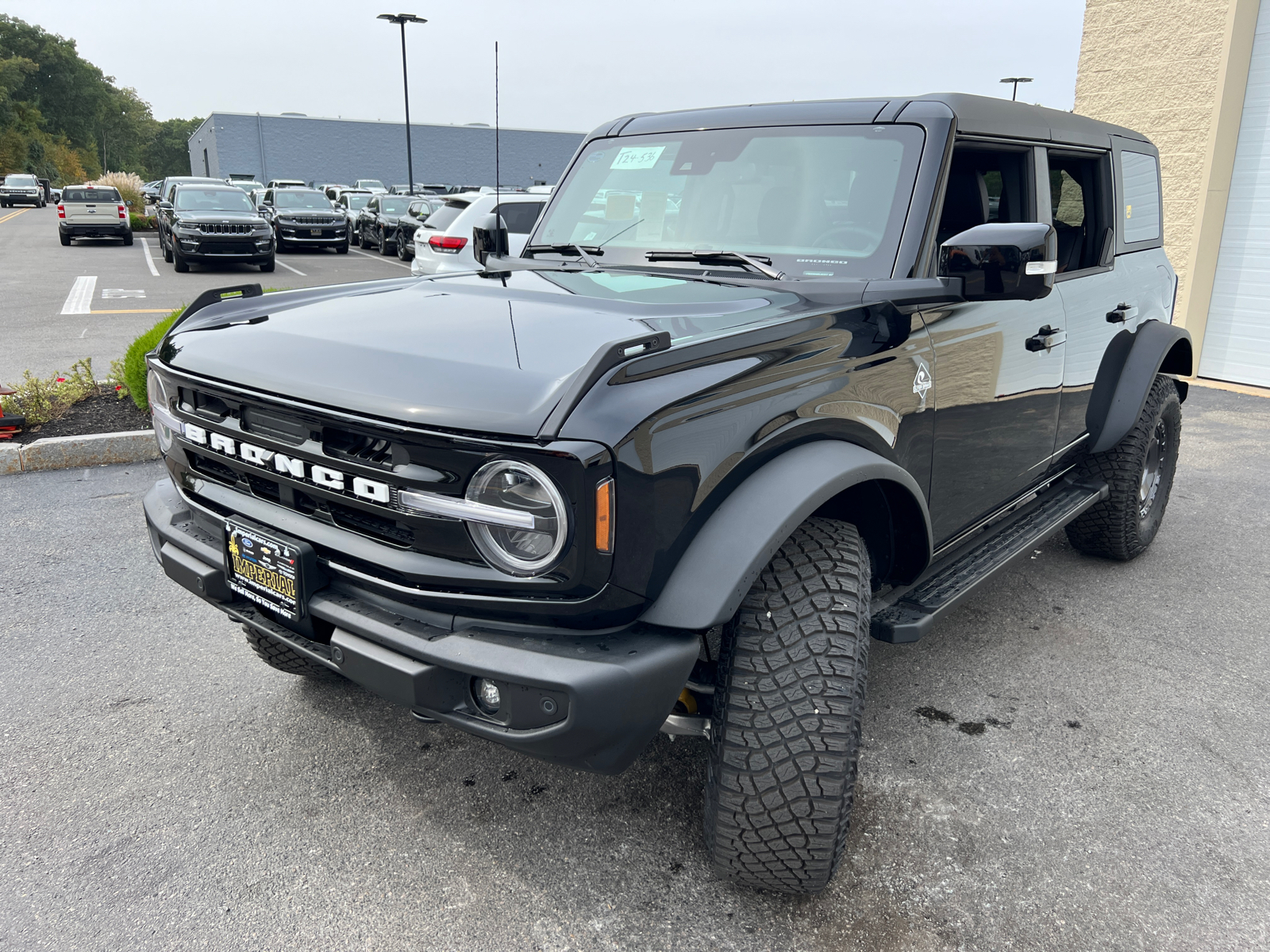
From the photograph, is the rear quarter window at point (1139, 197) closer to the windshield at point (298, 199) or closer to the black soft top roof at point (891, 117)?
the black soft top roof at point (891, 117)

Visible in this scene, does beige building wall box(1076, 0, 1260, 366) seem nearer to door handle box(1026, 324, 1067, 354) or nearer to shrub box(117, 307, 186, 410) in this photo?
door handle box(1026, 324, 1067, 354)

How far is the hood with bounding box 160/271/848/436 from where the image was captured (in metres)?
1.80

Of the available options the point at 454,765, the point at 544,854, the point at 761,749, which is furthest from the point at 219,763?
the point at 761,749

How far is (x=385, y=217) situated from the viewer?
22188 mm

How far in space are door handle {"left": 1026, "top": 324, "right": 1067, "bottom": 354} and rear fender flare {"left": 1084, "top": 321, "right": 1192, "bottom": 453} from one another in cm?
61

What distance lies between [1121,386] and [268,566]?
11.5 feet

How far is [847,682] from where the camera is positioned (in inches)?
80.0

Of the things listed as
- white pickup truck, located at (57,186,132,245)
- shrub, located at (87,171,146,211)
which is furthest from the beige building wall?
shrub, located at (87,171,146,211)

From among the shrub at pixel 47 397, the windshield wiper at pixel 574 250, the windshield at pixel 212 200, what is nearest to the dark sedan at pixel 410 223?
the windshield at pixel 212 200

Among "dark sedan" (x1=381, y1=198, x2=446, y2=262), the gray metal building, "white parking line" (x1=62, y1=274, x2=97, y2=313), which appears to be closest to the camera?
"white parking line" (x1=62, y1=274, x2=97, y2=313)

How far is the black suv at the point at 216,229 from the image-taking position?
17344 millimetres

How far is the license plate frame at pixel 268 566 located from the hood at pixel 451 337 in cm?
34

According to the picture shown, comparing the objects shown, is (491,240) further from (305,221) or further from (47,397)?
(305,221)

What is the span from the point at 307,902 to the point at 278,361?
1.28 meters
